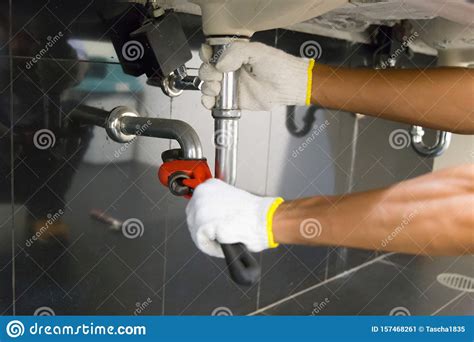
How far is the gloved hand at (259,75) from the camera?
59cm

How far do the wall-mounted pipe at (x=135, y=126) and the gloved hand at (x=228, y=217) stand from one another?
4.0 inches

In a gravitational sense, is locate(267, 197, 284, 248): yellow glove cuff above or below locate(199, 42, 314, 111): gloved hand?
below

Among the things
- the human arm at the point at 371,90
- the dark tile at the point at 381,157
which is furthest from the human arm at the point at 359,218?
the dark tile at the point at 381,157

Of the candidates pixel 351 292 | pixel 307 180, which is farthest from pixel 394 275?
pixel 307 180

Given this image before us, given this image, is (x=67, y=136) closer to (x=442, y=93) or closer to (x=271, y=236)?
(x=271, y=236)

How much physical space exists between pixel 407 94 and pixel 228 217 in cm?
41

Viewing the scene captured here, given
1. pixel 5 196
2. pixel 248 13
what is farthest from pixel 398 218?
pixel 5 196

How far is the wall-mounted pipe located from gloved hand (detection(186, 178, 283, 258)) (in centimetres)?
10

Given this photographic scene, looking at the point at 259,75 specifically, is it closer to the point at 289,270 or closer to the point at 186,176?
the point at 186,176

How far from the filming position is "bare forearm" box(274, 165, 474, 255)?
471 mm

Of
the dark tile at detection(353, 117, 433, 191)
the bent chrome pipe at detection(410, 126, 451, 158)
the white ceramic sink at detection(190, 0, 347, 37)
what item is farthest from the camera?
the dark tile at detection(353, 117, 433, 191)

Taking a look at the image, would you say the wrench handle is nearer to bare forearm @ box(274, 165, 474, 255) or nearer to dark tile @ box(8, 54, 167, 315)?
bare forearm @ box(274, 165, 474, 255)

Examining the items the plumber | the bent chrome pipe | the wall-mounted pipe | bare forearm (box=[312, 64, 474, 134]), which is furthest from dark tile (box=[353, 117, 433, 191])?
the plumber

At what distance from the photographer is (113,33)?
752 millimetres
